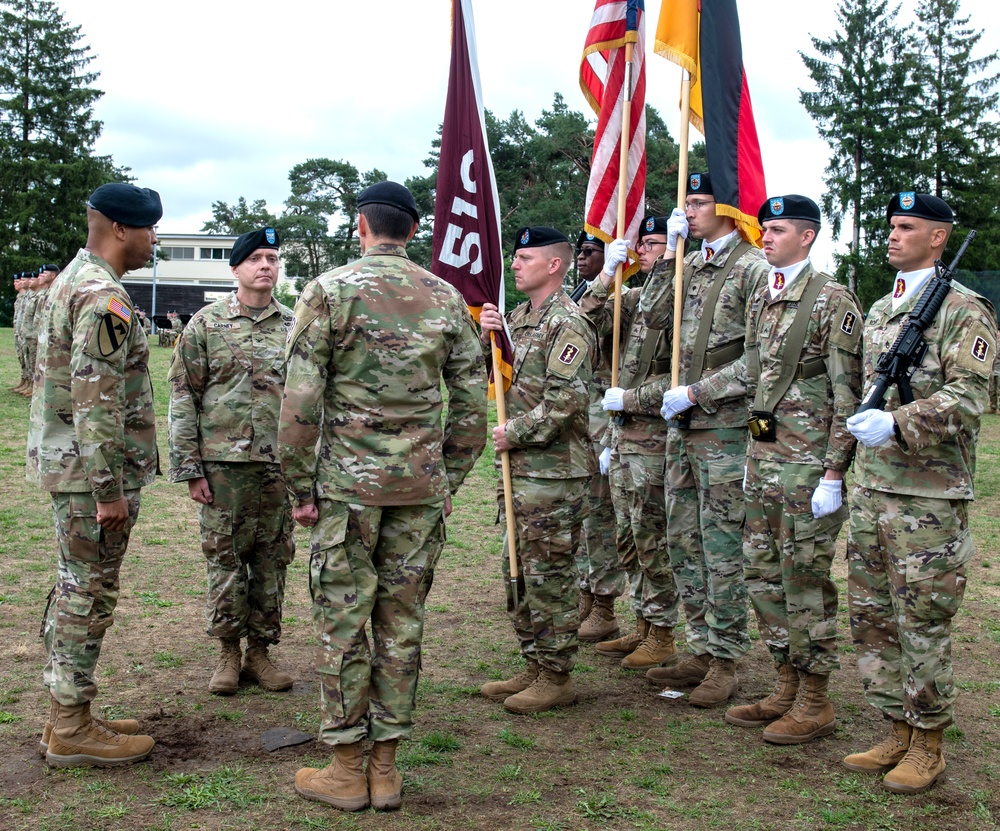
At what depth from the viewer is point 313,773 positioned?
4273 millimetres

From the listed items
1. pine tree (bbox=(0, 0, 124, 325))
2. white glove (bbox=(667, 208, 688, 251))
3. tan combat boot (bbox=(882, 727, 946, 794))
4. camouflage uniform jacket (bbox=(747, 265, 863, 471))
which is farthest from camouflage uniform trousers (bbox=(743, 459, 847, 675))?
pine tree (bbox=(0, 0, 124, 325))

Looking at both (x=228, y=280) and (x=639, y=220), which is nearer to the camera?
(x=639, y=220)

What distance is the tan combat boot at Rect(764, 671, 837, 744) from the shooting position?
5035mm

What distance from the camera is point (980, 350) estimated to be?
4.43 meters

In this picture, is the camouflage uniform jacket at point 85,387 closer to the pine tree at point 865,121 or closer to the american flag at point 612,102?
the american flag at point 612,102

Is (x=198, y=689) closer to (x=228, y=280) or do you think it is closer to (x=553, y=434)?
(x=553, y=434)

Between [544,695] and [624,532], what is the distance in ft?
5.53

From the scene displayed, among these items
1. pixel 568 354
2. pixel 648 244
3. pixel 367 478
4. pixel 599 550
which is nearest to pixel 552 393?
pixel 568 354

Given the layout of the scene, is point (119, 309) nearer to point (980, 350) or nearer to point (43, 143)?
point (980, 350)

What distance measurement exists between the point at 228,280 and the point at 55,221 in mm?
24822

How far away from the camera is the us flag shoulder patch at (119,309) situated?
4.42 metres

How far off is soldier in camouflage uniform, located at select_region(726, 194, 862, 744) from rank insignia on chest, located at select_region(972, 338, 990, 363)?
2.21 feet

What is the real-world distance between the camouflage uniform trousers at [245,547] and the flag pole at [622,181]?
7.76ft

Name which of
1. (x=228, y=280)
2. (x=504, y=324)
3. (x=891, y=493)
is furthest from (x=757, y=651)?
(x=228, y=280)
